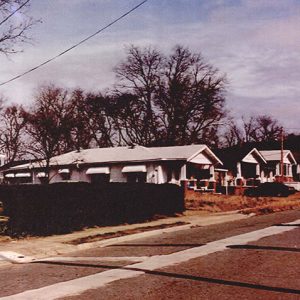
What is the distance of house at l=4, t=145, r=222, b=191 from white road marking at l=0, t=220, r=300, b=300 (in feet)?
87.9

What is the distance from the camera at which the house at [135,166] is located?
131 feet

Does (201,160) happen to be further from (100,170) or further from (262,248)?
(262,248)

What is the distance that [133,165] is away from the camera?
40969mm

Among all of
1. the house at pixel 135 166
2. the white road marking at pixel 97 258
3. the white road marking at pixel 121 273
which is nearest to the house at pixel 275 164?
the house at pixel 135 166

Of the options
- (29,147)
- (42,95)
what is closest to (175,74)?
(42,95)

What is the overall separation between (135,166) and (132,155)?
1917 mm

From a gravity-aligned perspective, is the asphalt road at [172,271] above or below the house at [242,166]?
below

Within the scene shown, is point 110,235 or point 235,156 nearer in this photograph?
point 110,235

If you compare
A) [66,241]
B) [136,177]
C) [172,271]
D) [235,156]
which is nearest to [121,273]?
[172,271]

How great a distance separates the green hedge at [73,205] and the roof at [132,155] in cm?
2009

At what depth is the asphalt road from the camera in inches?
269

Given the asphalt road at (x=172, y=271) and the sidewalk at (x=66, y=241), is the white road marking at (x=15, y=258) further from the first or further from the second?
the asphalt road at (x=172, y=271)

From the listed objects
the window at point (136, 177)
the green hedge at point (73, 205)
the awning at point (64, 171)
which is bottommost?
the green hedge at point (73, 205)

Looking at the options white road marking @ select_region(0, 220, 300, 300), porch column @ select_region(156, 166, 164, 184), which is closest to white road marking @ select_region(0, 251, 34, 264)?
white road marking @ select_region(0, 220, 300, 300)
